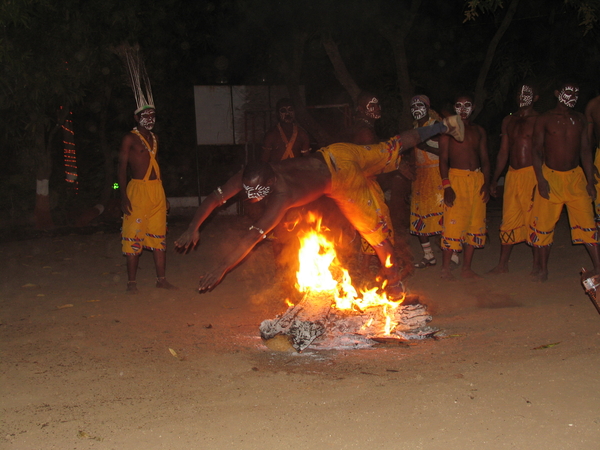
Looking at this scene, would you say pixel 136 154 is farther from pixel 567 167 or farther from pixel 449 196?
pixel 567 167

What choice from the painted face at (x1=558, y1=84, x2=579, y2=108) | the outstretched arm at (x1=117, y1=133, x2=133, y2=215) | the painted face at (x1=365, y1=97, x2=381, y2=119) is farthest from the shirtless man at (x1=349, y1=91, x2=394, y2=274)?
the outstretched arm at (x1=117, y1=133, x2=133, y2=215)

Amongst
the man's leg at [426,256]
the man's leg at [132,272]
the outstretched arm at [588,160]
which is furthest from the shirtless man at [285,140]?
the outstretched arm at [588,160]

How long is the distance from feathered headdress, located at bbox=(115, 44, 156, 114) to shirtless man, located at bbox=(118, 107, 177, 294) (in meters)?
0.19

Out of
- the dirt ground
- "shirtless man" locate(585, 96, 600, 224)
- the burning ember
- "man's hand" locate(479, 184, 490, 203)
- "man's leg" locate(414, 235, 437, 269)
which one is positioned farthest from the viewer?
"man's leg" locate(414, 235, 437, 269)

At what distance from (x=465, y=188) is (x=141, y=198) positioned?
3400mm

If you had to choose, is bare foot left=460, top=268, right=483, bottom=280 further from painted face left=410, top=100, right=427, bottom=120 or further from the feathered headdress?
the feathered headdress

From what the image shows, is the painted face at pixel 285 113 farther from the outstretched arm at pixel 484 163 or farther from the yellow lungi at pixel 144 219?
the outstretched arm at pixel 484 163

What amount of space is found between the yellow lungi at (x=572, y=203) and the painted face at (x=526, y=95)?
736 mm

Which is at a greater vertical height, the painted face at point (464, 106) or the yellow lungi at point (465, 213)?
the painted face at point (464, 106)

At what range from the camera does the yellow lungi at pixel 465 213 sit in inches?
251

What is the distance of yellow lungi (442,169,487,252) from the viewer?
6.36 metres

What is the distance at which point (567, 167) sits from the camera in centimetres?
588

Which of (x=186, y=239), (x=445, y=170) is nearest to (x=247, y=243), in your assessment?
(x=186, y=239)

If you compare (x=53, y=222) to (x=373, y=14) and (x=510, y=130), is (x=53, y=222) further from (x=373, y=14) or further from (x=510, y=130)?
(x=510, y=130)
